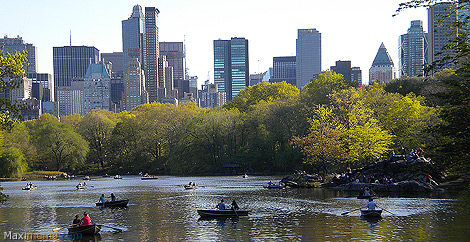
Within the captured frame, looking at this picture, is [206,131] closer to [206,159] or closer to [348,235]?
[206,159]

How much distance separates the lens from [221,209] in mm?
42562

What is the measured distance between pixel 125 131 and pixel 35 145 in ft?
69.7

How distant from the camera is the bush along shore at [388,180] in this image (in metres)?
57.0

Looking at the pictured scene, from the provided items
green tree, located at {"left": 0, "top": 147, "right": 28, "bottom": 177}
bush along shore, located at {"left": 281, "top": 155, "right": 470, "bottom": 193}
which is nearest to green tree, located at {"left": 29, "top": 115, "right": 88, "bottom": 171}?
green tree, located at {"left": 0, "top": 147, "right": 28, "bottom": 177}

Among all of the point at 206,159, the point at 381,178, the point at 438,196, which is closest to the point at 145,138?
the point at 206,159

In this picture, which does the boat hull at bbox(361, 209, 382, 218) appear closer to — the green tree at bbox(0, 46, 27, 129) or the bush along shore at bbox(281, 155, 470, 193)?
the bush along shore at bbox(281, 155, 470, 193)

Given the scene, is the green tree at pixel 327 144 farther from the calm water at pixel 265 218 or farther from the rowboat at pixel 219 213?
the rowboat at pixel 219 213

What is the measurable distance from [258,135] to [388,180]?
47.7m

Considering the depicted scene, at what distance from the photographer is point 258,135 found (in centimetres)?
10538

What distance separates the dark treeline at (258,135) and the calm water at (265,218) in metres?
15.6

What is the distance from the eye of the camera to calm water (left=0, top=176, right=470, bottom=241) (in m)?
33.4

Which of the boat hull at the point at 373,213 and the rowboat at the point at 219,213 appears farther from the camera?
the rowboat at the point at 219,213

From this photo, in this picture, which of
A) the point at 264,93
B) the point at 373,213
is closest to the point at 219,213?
the point at 373,213

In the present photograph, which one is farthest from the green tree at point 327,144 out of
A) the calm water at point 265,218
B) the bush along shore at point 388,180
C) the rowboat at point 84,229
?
the rowboat at point 84,229
